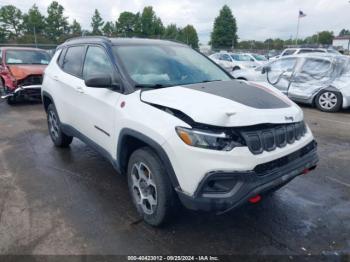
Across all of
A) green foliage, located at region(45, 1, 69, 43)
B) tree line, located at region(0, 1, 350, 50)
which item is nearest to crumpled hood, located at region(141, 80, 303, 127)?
tree line, located at region(0, 1, 350, 50)

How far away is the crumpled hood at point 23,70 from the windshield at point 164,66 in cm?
647

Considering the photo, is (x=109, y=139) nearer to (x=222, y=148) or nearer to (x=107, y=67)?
(x=107, y=67)

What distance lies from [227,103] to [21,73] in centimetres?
815

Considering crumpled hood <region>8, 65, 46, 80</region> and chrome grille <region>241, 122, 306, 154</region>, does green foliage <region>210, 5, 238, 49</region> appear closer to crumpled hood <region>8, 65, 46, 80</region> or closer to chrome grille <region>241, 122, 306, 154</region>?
crumpled hood <region>8, 65, 46, 80</region>

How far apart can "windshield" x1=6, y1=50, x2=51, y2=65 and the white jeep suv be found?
678 cm

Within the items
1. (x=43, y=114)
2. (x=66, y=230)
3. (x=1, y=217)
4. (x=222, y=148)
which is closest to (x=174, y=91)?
(x=222, y=148)

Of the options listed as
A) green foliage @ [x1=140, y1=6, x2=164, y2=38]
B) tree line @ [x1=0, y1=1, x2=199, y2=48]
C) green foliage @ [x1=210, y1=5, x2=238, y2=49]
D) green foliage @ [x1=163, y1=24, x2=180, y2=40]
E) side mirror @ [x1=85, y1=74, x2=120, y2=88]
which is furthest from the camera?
green foliage @ [x1=163, y1=24, x2=180, y2=40]

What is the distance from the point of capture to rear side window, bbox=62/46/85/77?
4.33 meters

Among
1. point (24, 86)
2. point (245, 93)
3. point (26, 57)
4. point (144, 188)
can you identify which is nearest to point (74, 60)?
point (144, 188)

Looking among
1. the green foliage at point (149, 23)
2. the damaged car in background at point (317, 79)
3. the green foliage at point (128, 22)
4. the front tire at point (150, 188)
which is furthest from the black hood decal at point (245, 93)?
the green foliage at point (128, 22)

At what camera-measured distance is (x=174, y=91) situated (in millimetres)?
2971

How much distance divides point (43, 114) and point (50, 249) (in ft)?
20.4

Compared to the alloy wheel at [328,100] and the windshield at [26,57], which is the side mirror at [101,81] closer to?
the alloy wheel at [328,100]

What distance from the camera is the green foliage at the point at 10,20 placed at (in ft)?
186
